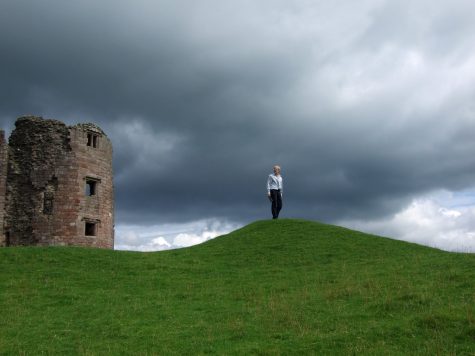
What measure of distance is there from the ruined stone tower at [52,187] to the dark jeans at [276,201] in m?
13.7

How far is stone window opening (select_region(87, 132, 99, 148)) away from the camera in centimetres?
3712

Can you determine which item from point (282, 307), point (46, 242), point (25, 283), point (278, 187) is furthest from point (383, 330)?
point (46, 242)

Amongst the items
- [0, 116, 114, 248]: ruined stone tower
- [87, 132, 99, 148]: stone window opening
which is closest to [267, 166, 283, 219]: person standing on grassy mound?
[0, 116, 114, 248]: ruined stone tower

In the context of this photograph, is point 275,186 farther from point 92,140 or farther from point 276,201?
point 92,140

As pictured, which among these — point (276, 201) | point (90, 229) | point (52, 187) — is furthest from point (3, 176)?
point (276, 201)

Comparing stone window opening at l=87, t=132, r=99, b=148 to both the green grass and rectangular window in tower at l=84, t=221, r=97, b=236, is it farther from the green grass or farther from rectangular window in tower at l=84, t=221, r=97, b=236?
the green grass

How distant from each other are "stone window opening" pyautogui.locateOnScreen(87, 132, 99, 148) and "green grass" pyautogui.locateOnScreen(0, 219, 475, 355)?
1270 centimetres

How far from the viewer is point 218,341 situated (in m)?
12.8

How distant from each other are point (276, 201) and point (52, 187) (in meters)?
16.4

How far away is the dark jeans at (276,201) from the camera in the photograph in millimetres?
29812

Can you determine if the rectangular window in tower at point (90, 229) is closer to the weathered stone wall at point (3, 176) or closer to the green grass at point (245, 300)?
the weathered stone wall at point (3, 176)

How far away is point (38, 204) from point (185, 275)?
17228 millimetres

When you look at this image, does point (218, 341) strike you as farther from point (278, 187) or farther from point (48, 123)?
point (48, 123)

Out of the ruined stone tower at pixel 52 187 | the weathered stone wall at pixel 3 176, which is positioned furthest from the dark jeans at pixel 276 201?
the weathered stone wall at pixel 3 176
